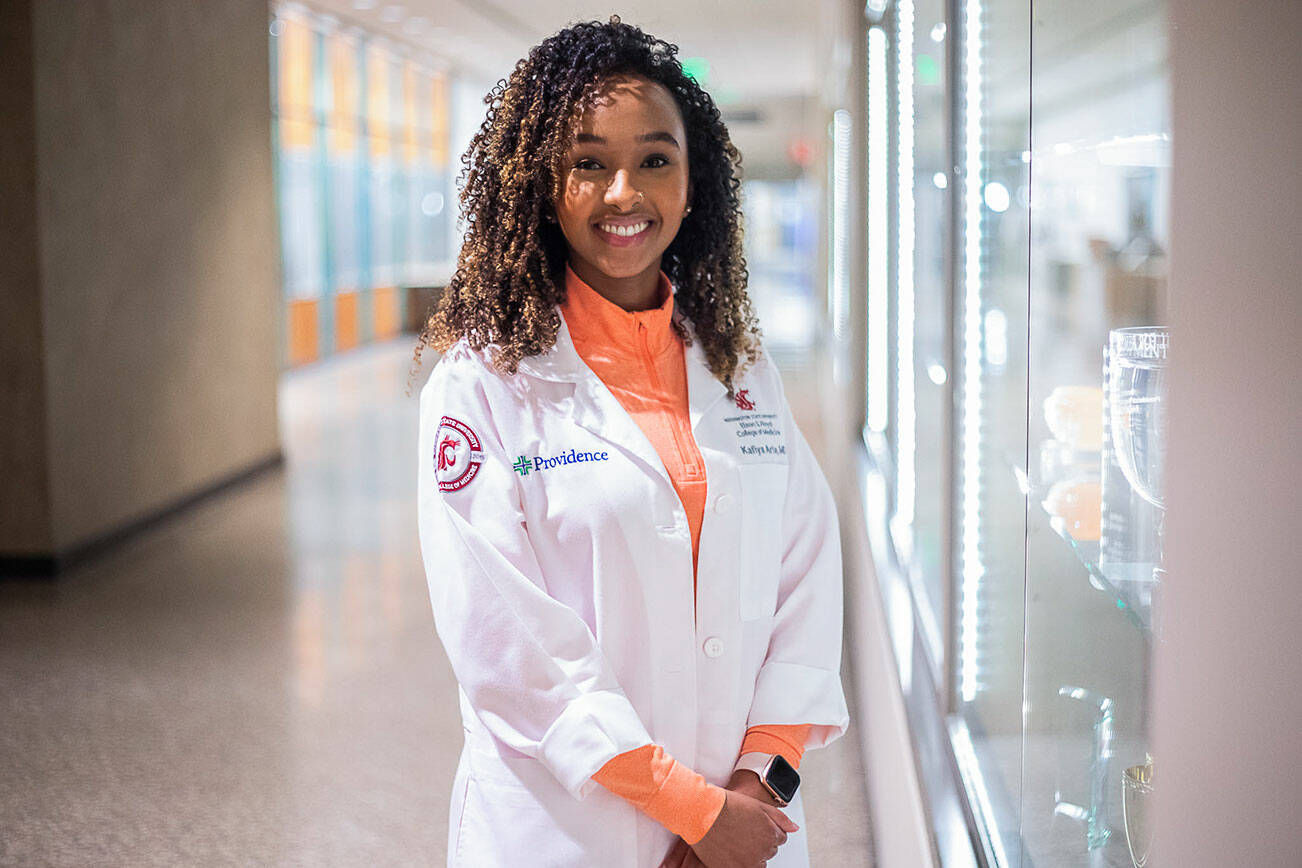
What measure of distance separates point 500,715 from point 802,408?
11.0 m

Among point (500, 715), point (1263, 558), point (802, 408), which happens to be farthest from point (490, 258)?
point (802, 408)

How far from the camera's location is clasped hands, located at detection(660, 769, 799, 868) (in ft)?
4.93

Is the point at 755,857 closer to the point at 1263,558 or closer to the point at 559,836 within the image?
the point at 559,836

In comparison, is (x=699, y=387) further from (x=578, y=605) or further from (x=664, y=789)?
(x=664, y=789)

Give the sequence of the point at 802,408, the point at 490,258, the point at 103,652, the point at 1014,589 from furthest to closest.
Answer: the point at 802,408
the point at 103,652
the point at 1014,589
the point at 490,258

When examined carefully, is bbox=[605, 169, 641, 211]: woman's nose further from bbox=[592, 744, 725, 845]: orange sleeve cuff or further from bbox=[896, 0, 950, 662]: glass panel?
bbox=[896, 0, 950, 662]: glass panel

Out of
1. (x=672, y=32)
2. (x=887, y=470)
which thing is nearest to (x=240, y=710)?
(x=887, y=470)

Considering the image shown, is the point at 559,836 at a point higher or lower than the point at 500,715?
lower

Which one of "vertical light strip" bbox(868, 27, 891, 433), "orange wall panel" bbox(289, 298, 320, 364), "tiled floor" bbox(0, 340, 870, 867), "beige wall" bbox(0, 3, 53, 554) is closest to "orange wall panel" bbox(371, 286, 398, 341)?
"orange wall panel" bbox(289, 298, 320, 364)

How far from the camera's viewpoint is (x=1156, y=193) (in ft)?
3.47

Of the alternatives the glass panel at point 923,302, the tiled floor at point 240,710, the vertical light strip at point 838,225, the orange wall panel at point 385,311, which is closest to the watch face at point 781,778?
the glass panel at point 923,302

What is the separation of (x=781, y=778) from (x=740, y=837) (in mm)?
113

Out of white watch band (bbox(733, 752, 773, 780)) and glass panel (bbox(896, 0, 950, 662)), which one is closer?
white watch band (bbox(733, 752, 773, 780))

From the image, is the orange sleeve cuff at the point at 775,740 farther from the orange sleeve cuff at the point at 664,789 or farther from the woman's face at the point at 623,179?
the woman's face at the point at 623,179
